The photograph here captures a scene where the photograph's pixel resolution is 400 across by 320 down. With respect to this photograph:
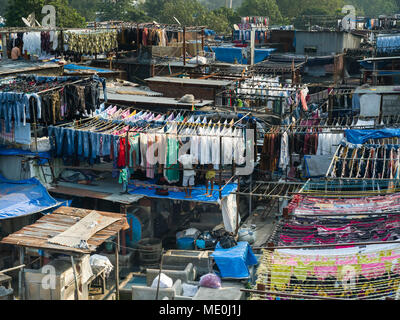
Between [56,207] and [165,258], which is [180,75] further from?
[165,258]

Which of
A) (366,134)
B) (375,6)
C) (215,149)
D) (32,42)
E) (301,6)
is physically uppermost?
(375,6)

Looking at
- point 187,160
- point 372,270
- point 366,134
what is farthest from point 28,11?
point 372,270

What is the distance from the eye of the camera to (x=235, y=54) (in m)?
37.8

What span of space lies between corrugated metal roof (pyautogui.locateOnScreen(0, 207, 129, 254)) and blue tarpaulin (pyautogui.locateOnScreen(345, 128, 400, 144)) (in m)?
7.07

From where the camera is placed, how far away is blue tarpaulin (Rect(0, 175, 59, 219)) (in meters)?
16.5

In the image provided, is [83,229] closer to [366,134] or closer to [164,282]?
[164,282]

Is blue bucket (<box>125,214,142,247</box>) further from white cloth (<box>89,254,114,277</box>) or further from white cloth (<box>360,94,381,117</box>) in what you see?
white cloth (<box>360,94,381,117</box>)

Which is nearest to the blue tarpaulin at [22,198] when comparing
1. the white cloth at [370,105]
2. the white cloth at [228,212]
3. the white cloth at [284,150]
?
the white cloth at [228,212]

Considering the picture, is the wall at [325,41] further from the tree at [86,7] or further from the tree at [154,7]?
the tree at [86,7]

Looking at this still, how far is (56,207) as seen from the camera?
17469 millimetres

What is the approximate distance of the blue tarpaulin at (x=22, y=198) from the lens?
54.0ft

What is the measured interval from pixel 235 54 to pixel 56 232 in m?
25.5

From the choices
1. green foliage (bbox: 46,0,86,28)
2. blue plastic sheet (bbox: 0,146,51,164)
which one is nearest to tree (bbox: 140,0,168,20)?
green foliage (bbox: 46,0,86,28)

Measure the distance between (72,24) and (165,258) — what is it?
133 feet
